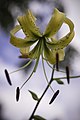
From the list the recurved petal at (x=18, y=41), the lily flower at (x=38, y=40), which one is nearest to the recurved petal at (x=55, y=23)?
the lily flower at (x=38, y=40)

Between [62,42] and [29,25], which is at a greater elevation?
[29,25]

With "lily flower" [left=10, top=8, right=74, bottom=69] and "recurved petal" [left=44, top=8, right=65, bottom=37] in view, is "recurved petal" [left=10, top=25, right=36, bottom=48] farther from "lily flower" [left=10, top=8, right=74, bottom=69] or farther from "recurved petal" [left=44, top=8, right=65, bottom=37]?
"recurved petal" [left=44, top=8, right=65, bottom=37]

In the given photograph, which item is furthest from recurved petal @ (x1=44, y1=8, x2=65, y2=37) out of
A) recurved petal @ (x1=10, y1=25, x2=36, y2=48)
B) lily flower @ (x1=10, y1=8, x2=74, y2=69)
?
recurved petal @ (x1=10, y1=25, x2=36, y2=48)

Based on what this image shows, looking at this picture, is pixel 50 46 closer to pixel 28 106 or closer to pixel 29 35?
pixel 29 35

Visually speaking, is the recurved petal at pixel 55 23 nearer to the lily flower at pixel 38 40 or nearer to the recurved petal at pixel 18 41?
the lily flower at pixel 38 40

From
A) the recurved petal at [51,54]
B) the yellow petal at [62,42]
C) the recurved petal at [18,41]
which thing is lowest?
the recurved petal at [51,54]

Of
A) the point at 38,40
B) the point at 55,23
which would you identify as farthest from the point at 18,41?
the point at 55,23

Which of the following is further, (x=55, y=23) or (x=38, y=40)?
(x=38, y=40)

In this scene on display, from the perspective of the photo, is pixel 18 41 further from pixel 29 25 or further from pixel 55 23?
pixel 55 23
